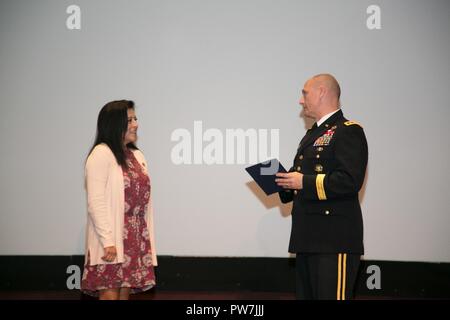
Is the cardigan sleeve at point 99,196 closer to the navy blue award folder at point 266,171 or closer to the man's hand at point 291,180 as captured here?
the navy blue award folder at point 266,171

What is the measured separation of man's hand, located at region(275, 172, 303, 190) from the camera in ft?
8.66

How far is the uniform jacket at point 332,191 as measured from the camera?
255cm

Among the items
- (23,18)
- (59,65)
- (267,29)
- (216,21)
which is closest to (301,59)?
(267,29)

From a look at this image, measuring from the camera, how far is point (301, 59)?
4.49m

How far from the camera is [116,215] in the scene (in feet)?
9.39

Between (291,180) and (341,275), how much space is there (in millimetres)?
518

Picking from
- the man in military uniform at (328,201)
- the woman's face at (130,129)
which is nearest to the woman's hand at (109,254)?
the woman's face at (130,129)

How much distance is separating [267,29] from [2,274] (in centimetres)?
306

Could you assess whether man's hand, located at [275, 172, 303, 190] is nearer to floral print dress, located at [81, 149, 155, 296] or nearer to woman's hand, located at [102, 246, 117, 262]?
floral print dress, located at [81, 149, 155, 296]

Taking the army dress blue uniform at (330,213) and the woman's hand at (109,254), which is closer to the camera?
the army dress blue uniform at (330,213)

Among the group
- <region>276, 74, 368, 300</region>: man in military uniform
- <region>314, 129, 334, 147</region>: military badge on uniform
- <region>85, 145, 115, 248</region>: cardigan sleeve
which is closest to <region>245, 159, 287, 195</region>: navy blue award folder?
<region>276, 74, 368, 300</region>: man in military uniform
